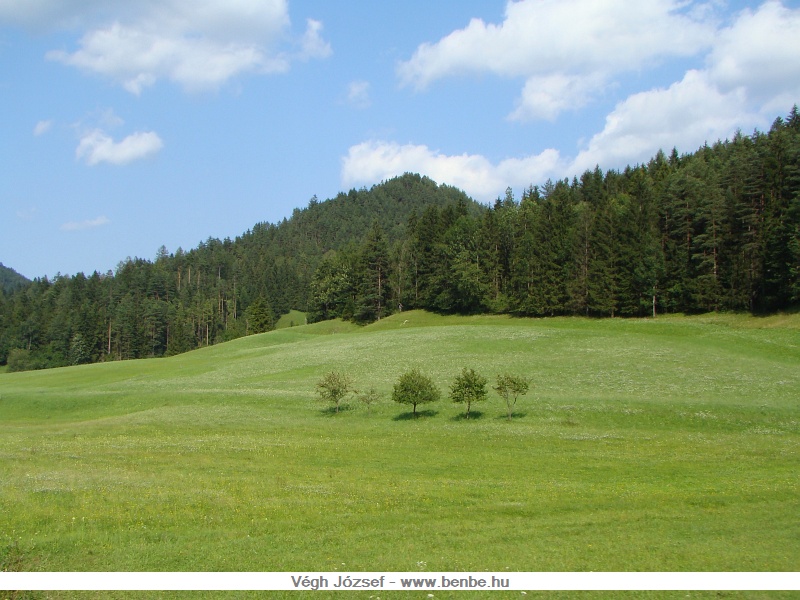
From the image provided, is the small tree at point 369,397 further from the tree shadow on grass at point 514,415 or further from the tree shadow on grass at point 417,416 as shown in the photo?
the tree shadow on grass at point 514,415

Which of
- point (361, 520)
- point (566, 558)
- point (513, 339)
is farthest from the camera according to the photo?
point (513, 339)

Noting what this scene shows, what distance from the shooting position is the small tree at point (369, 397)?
47.3 meters

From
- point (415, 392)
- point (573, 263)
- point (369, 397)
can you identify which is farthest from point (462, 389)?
point (573, 263)

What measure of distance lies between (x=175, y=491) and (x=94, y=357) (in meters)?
161

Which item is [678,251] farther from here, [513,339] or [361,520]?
[361,520]

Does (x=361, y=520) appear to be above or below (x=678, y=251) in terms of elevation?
below

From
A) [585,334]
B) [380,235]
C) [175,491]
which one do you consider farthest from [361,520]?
[380,235]

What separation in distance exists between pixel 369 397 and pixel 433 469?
19739 mm

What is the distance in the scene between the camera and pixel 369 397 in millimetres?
47781

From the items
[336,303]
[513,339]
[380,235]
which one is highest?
[380,235]

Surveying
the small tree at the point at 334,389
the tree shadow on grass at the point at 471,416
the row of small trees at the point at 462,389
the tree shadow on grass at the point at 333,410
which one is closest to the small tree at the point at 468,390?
the row of small trees at the point at 462,389

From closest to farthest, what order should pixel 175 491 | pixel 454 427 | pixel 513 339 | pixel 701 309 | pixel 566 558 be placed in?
pixel 566 558 → pixel 175 491 → pixel 454 427 → pixel 513 339 → pixel 701 309

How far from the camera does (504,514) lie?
65.1 ft

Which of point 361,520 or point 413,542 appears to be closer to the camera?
point 413,542
